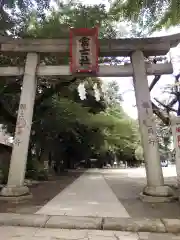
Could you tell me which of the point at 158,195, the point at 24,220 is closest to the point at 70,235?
the point at 24,220

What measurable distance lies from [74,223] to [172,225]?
6.14 feet

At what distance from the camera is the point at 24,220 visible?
559cm

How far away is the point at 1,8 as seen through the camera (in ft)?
33.1

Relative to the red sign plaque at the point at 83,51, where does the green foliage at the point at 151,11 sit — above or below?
above

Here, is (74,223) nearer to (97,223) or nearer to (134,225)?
(97,223)

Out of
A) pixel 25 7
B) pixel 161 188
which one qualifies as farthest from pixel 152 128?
pixel 25 7

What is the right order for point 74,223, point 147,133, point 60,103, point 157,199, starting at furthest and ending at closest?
point 60,103 < point 147,133 < point 157,199 < point 74,223

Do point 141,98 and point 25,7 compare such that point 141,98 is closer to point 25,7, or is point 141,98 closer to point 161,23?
point 161,23

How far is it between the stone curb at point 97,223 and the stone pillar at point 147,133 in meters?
2.63

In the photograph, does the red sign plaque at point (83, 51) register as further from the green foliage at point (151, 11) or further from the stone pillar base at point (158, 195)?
the stone pillar base at point (158, 195)

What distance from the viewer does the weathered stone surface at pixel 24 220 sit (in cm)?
547

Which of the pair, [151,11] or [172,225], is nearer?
[172,225]

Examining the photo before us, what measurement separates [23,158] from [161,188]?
4.25 m

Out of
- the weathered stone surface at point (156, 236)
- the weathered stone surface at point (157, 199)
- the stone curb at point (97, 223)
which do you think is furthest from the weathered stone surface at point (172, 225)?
the weathered stone surface at point (157, 199)
